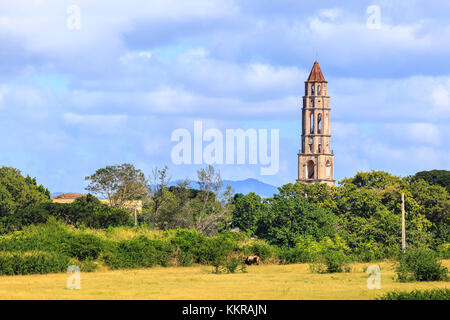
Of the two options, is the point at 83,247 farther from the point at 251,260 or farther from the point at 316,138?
the point at 316,138

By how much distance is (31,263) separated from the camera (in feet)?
104

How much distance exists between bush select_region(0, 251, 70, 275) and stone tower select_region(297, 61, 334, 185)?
97.0m

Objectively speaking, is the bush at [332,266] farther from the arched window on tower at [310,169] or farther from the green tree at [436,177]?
the arched window on tower at [310,169]

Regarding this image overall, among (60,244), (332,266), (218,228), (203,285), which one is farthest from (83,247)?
(218,228)

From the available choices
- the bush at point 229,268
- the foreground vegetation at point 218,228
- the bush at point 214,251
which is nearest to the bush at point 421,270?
the foreground vegetation at point 218,228

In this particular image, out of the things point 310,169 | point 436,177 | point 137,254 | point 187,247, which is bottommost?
point 137,254

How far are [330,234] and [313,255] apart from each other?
11164mm

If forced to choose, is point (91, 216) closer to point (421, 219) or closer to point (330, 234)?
point (330, 234)

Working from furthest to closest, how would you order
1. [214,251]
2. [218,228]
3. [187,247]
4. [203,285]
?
[218,228] → [187,247] → [214,251] → [203,285]

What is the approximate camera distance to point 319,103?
129 meters

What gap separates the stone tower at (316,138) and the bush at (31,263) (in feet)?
318

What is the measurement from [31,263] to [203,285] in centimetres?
915

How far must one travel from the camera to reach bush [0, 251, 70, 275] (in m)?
31.1
